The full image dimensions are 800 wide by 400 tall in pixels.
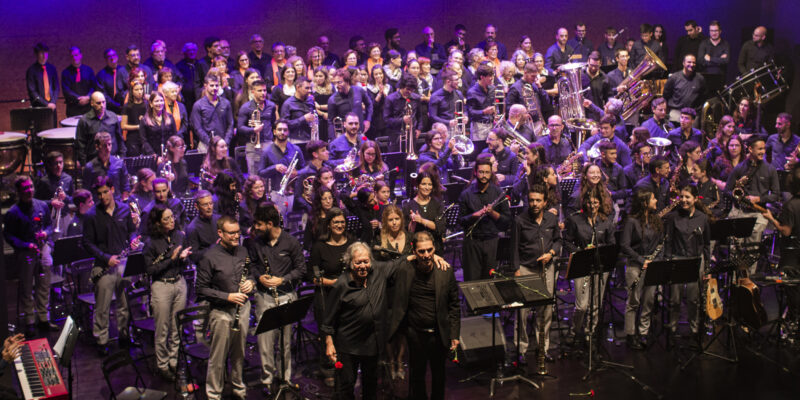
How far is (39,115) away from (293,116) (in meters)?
3.62

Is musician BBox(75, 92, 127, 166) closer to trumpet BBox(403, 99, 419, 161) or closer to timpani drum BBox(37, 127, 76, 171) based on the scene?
timpani drum BBox(37, 127, 76, 171)

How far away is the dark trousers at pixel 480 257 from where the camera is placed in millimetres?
7922

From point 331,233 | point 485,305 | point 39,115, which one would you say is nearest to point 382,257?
point 331,233

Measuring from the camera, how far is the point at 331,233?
22.5 ft

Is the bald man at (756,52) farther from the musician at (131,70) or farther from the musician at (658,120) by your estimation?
the musician at (131,70)

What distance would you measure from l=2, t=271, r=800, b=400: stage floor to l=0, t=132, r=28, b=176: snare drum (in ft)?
9.72

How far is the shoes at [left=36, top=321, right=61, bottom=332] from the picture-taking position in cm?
812

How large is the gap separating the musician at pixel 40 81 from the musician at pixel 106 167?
2.72 metres

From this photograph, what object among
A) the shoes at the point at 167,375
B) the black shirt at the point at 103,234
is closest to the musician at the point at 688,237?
the shoes at the point at 167,375

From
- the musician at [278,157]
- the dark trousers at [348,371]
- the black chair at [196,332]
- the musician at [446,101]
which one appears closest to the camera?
the dark trousers at [348,371]

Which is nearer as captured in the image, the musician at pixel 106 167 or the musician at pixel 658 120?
the musician at pixel 106 167

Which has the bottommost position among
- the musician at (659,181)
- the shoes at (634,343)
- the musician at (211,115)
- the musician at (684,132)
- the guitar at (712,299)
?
the shoes at (634,343)

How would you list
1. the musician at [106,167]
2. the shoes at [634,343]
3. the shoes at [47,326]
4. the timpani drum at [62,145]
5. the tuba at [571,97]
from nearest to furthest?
the shoes at [634,343], the shoes at [47,326], the musician at [106,167], the timpani drum at [62,145], the tuba at [571,97]

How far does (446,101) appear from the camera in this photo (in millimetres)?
11188
